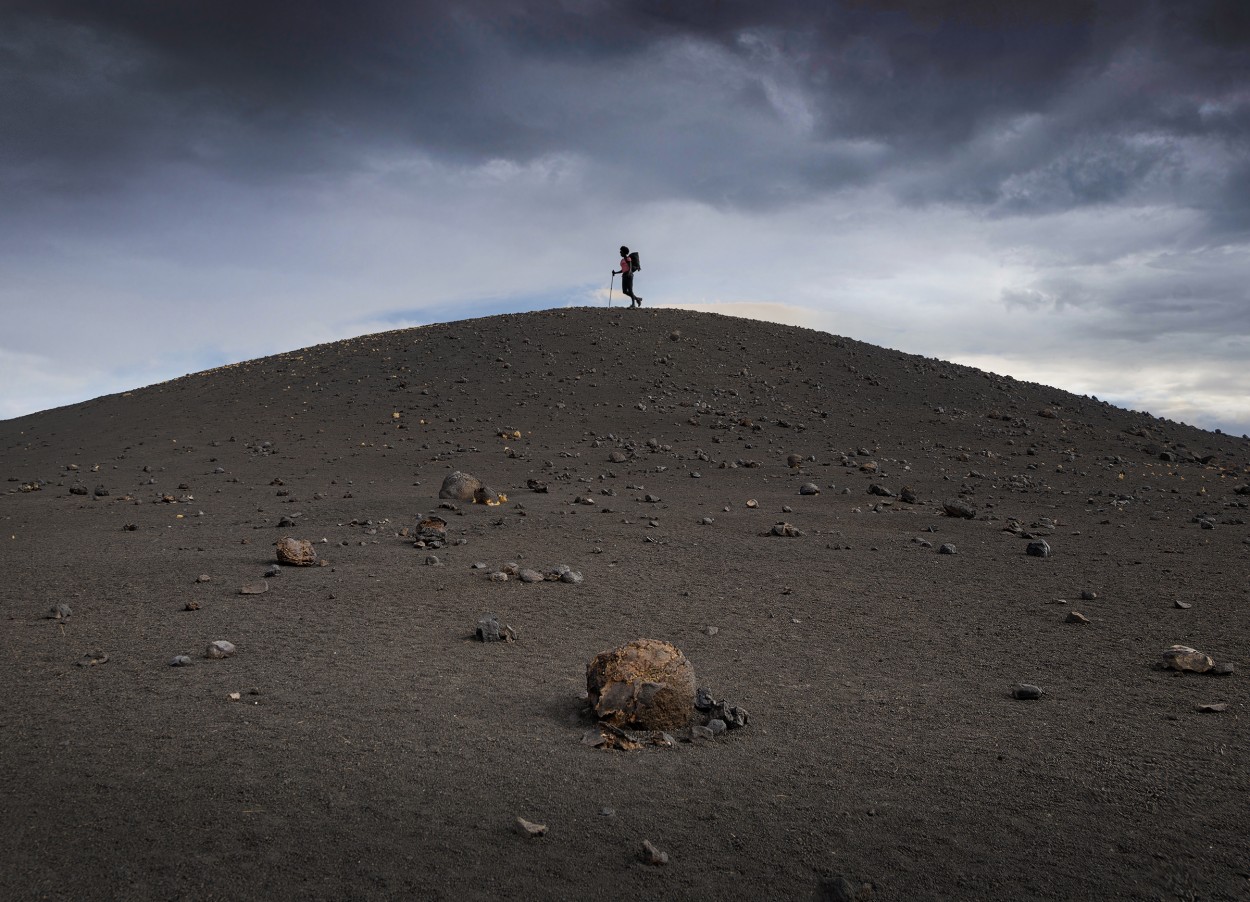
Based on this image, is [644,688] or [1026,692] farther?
[1026,692]

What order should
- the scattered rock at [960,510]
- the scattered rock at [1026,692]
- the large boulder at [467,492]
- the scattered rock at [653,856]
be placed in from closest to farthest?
1. the scattered rock at [653,856]
2. the scattered rock at [1026,692]
3. the scattered rock at [960,510]
4. the large boulder at [467,492]

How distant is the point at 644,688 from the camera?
502cm

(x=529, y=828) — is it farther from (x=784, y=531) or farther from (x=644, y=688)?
(x=784, y=531)

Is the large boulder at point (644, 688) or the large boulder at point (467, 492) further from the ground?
the large boulder at point (467, 492)

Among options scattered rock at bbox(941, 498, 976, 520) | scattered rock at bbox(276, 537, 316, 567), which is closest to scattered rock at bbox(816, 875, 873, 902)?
scattered rock at bbox(276, 537, 316, 567)

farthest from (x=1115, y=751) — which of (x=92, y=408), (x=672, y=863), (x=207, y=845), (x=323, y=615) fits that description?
Answer: (x=92, y=408)

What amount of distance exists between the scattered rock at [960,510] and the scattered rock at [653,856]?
11.3 meters

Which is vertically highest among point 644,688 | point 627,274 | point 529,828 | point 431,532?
point 627,274

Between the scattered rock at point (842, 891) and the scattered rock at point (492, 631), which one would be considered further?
the scattered rock at point (492, 631)

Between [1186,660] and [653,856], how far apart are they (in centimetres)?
497

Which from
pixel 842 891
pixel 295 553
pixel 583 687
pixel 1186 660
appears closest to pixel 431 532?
pixel 295 553

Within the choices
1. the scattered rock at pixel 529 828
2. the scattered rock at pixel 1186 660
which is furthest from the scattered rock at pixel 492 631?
the scattered rock at pixel 1186 660

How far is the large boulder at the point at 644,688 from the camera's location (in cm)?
500

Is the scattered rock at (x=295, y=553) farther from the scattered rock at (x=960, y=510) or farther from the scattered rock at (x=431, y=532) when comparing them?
the scattered rock at (x=960, y=510)
